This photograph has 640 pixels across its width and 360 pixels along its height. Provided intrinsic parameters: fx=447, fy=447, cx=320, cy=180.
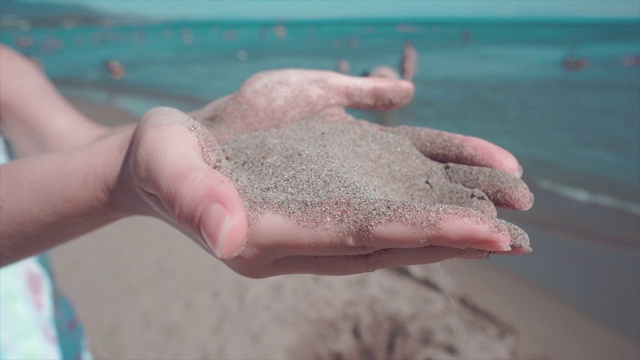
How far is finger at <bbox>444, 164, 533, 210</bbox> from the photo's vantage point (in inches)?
53.2

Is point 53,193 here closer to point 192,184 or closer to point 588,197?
point 192,184

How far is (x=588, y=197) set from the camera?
4.22 metres

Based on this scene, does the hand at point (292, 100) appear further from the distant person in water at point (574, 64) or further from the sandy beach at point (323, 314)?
the distant person in water at point (574, 64)

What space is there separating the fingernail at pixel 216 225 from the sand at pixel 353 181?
187mm

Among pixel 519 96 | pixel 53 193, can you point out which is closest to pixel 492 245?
pixel 53 193

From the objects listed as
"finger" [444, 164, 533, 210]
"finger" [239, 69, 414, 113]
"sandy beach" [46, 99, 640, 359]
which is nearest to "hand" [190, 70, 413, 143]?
"finger" [239, 69, 414, 113]

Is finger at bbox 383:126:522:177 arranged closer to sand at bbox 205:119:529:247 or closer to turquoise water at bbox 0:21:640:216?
sand at bbox 205:119:529:247

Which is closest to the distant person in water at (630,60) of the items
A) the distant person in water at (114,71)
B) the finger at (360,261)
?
the finger at (360,261)

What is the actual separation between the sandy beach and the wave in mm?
1404

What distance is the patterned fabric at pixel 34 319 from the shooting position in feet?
4.99

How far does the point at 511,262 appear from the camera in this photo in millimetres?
3307

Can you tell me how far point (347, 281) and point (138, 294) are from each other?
139cm

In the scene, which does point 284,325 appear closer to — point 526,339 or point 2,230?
point 526,339

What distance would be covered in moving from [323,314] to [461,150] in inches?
59.9
